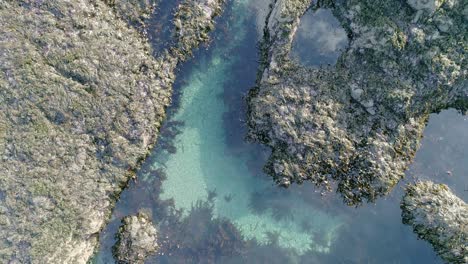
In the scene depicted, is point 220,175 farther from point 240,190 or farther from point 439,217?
point 439,217

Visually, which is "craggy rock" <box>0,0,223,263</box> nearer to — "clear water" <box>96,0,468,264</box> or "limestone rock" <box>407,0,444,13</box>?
"clear water" <box>96,0,468,264</box>

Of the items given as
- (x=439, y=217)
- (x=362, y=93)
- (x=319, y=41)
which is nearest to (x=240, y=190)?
(x=362, y=93)

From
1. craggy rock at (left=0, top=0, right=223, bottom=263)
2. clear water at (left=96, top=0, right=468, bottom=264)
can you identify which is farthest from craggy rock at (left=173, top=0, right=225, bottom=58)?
craggy rock at (left=0, top=0, right=223, bottom=263)

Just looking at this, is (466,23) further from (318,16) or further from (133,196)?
(133,196)

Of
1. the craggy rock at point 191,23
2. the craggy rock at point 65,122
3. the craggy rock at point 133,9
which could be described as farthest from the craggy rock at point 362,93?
the craggy rock at point 65,122

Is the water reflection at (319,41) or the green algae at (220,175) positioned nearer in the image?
the water reflection at (319,41)

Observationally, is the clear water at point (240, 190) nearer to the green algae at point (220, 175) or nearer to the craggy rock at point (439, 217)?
the green algae at point (220, 175)

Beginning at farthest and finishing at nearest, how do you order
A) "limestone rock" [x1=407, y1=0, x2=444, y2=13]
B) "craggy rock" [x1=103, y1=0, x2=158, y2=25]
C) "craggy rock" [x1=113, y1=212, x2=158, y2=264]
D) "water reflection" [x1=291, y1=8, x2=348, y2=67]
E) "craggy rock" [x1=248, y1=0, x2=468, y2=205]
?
"water reflection" [x1=291, y1=8, x2=348, y2=67], "craggy rock" [x1=103, y1=0, x2=158, y2=25], "craggy rock" [x1=113, y1=212, x2=158, y2=264], "craggy rock" [x1=248, y1=0, x2=468, y2=205], "limestone rock" [x1=407, y1=0, x2=444, y2=13]
